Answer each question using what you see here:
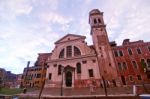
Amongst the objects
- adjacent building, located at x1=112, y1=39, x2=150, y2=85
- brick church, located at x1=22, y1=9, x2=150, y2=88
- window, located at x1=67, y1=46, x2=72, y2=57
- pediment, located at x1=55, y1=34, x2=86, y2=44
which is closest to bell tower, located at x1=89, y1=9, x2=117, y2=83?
brick church, located at x1=22, y1=9, x2=150, y2=88

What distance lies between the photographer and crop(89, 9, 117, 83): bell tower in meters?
26.6

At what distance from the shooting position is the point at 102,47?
29.2m

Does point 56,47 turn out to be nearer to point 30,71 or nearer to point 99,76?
point 99,76

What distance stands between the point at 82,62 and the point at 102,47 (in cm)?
599

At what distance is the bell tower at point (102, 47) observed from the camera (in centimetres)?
2661

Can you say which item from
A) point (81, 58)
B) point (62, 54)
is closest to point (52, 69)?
point (62, 54)

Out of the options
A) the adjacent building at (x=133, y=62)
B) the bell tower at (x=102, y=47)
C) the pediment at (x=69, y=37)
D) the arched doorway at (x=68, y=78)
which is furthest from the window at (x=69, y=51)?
the adjacent building at (x=133, y=62)

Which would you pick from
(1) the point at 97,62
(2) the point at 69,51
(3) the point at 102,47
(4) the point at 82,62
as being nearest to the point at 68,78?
(4) the point at 82,62

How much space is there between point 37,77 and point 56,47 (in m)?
23.3

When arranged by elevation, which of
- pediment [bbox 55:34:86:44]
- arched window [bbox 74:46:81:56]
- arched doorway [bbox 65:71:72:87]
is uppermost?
pediment [bbox 55:34:86:44]

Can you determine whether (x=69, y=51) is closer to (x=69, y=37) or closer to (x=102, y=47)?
(x=69, y=37)

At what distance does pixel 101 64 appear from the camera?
27312mm

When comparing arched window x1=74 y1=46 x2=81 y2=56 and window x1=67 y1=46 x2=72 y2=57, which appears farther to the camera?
window x1=67 y1=46 x2=72 y2=57

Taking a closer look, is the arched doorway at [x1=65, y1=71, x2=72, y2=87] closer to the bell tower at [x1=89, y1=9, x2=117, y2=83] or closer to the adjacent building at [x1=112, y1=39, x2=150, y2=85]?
the bell tower at [x1=89, y1=9, x2=117, y2=83]
